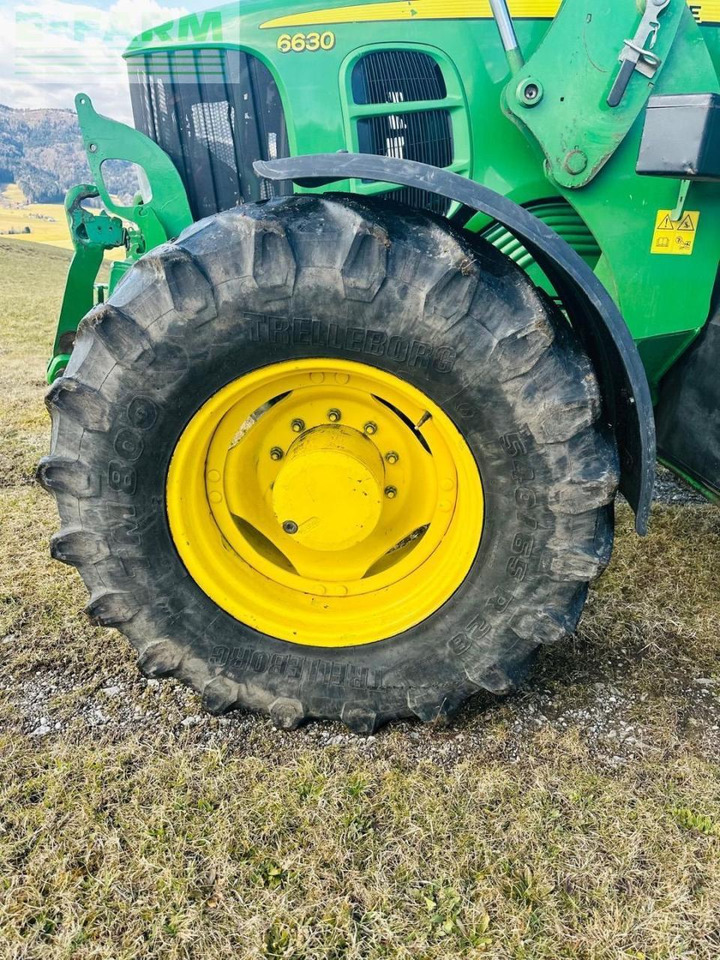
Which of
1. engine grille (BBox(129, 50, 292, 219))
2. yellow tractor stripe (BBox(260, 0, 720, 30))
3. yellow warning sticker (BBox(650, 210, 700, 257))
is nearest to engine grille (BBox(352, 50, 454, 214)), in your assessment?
yellow tractor stripe (BBox(260, 0, 720, 30))

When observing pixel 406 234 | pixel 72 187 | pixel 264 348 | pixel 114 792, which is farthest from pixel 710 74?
pixel 114 792

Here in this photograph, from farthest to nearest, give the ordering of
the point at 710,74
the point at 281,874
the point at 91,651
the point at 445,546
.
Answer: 1. the point at 91,651
2. the point at 445,546
3. the point at 710,74
4. the point at 281,874

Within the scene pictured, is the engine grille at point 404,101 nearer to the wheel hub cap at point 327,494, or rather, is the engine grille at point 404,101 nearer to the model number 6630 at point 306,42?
the model number 6630 at point 306,42

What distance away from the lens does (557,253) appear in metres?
1.86

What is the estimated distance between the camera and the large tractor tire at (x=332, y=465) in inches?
74.4

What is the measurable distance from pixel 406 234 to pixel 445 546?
97 centimetres

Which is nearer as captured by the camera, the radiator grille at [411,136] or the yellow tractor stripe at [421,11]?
the yellow tractor stripe at [421,11]

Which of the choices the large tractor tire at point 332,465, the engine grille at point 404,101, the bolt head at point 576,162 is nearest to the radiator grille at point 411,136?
the engine grille at point 404,101

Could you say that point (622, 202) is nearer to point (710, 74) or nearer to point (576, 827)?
point (710, 74)

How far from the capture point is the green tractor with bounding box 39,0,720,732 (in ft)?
6.21

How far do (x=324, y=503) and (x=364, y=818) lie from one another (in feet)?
2.95

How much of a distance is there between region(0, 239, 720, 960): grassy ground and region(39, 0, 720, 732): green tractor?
0.22m

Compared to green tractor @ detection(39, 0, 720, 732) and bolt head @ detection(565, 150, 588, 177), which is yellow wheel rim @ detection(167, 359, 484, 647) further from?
bolt head @ detection(565, 150, 588, 177)

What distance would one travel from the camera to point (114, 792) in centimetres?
200
